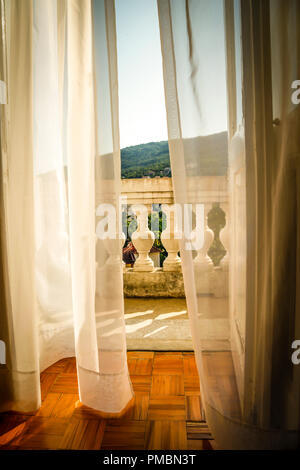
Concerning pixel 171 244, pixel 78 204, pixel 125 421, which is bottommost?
pixel 125 421

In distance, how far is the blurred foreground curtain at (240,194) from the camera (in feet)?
2.35

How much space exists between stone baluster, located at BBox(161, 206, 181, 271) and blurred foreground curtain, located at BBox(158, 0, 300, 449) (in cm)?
118

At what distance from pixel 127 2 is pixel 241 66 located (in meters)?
0.70

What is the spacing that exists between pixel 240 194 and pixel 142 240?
1.30m

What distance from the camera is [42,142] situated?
4.07 feet

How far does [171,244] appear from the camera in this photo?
209 centimetres

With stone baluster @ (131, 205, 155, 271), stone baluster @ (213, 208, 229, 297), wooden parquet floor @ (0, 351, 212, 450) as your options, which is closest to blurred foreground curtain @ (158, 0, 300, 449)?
stone baluster @ (213, 208, 229, 297)

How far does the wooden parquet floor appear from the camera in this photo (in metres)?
0.88

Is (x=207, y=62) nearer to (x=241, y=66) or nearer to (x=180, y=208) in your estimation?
(x=241, y=66)

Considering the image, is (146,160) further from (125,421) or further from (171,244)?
(125,421)

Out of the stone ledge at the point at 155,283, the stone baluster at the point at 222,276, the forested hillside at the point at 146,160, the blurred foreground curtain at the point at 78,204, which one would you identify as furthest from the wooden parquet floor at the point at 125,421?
the forested hillside at the point at 146,160

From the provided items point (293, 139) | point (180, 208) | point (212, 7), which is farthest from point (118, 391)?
point (212, 7)

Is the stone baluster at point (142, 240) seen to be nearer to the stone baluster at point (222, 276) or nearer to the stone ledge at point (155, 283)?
the stone ledge at point (155, 283)

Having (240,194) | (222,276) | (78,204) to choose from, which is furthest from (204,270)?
(78,204)
